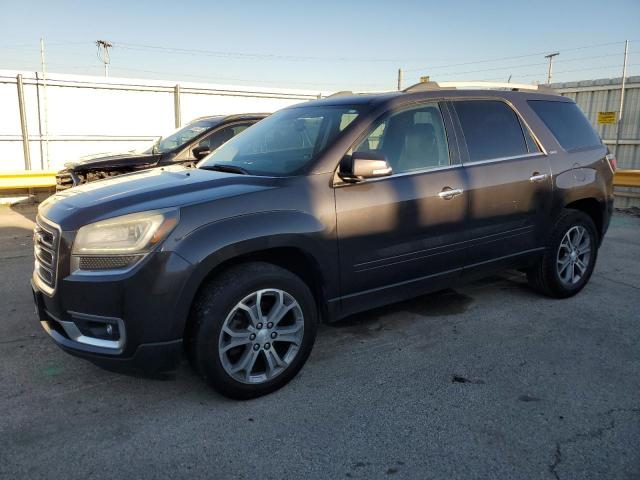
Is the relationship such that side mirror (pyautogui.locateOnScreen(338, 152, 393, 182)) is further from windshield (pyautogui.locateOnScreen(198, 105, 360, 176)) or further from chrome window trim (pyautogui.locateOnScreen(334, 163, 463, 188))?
windshield (pyautogui.locateOnScreen(198, 105, 360, 176))

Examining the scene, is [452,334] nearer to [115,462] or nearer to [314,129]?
[314,129]

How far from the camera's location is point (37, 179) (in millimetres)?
10273

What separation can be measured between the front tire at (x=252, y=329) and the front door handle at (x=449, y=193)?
1248mm

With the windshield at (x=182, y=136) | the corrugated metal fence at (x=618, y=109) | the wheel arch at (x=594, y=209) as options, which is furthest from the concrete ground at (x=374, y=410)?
the corrugated metal fence at (x=618, y=109)

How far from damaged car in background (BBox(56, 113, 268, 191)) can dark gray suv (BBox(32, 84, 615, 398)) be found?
11.7ft

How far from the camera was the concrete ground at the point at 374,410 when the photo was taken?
251cm

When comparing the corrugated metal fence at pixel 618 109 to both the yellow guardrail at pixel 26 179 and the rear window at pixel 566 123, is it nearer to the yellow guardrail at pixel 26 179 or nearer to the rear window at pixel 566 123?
the rear window at pixel 566 123

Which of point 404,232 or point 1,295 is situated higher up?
point 404,232

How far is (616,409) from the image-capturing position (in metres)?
2.96

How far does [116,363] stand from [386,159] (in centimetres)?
207

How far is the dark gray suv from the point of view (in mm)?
2783

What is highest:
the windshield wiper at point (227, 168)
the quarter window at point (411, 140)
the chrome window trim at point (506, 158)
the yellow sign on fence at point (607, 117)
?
the yellow sign on fence at point (607, 117)

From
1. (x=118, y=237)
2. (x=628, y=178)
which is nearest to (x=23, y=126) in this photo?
(x=118, y=237)

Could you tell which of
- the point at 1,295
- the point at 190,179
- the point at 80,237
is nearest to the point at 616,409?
the point at 190,179
